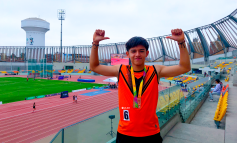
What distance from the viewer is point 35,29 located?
78.7m

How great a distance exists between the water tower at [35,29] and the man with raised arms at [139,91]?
287ft

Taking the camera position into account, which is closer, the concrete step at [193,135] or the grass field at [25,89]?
the concrete step at [193,135]

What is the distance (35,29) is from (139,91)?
89154mm

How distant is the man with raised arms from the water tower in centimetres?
8743

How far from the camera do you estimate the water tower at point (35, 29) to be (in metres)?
77.1

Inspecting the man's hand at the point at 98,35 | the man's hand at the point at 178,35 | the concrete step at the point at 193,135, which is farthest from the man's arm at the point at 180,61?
the concrete step at the point at 193,135

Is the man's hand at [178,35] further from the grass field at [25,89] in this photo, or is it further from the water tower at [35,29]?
the water tower at [35,29]

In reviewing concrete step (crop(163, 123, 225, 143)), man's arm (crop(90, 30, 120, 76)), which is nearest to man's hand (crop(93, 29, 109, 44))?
man's arm (crop(90, 30, 120, 76))

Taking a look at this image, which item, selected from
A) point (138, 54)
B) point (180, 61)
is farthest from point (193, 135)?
point (138, 54)

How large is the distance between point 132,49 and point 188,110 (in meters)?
7.32

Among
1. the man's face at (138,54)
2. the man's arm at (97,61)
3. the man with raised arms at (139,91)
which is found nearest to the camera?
the man with raised arms at (139,91)

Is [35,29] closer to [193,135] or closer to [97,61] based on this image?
[193,135]

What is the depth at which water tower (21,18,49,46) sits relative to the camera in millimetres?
77062

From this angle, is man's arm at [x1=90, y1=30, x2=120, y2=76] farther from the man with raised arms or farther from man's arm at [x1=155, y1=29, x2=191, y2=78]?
man's arm at [x1=155, y1=29, x2=191, y2=78]
